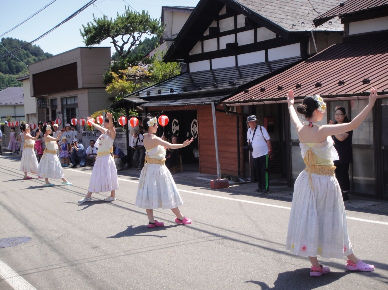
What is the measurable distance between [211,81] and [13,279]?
39.6 feet

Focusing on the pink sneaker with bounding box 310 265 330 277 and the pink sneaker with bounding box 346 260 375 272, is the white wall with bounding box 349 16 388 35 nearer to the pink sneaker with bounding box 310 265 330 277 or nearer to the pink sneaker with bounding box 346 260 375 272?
the pink sneaker with bounding box 346 260 375 272

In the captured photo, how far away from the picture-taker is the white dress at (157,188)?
850 centimetres

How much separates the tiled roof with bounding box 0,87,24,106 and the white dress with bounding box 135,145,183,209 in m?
54.1

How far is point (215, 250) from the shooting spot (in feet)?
22.8

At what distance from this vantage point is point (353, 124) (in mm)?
5047

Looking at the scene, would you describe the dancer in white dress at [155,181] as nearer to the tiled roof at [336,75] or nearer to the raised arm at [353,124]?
the raised arm at [353,124]

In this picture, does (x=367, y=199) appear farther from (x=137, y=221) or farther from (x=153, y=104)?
(x=153, y=104)

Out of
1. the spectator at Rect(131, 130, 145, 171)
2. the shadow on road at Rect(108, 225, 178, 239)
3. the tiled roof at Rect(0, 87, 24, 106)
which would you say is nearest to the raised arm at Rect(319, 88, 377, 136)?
the shadow on road at Rect(108, 225, 178, 239)

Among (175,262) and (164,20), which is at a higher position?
(164,20)

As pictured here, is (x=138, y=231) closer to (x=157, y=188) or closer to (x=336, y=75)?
(x=157, y=188)

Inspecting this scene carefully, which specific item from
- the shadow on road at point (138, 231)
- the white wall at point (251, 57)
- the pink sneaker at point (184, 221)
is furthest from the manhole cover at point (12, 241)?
the white wall at point (251, 57)

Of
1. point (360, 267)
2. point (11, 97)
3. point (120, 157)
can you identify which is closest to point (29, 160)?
point (120, 157)

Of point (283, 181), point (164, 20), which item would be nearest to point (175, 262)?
point (283, 181)

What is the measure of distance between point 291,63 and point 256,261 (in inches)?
379
